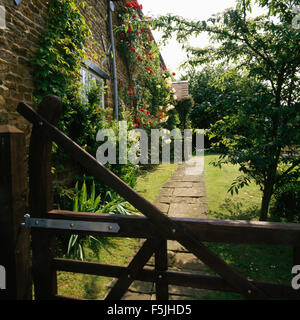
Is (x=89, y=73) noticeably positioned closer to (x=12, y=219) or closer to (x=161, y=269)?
(x=12, y=219)

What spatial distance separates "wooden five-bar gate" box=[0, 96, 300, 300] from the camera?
1.26 m

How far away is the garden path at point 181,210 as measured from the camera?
7.39 feet

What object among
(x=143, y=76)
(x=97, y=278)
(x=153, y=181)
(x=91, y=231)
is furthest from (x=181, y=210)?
(x=143, y=76)

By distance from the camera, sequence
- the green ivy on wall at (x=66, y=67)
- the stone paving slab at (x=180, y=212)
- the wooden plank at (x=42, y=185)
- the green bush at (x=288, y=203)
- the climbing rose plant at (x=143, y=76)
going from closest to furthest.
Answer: the wooden plank at (x=42, y=185), the stone paving slab at (x=180, y=212), the green ivy on wall at (x=66, y=67), the green bush at (x=288, y=203), the climbing rose plant at (x=143, y=76)

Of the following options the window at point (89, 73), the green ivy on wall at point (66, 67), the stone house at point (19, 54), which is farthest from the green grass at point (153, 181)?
the window at point (89, 73)

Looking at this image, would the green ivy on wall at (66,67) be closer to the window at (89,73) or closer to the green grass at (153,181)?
the window at (89,73)

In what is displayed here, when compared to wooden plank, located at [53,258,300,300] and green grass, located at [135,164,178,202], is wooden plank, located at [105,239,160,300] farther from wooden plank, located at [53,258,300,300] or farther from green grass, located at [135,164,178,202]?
green grass, located at [135,164,178,202]

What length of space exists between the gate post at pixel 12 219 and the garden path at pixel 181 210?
3.53 ft

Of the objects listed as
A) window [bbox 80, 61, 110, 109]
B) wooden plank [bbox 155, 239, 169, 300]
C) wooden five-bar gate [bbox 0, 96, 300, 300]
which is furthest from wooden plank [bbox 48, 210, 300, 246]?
window [bbox 80, 61, 110, 109]

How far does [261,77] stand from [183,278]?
2903mm

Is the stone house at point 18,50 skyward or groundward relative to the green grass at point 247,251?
skyward

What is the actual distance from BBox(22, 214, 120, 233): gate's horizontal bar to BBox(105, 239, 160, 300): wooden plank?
7.8 inches

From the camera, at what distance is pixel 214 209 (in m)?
4.31

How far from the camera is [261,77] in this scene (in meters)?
3.18
